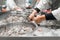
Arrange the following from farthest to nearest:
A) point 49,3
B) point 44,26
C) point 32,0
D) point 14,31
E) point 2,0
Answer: point 2,0 < point 32,0 < point 49,3 < point 44,26 < point 14,31

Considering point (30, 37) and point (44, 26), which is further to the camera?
point (44, 26)

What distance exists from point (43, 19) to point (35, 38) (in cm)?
47

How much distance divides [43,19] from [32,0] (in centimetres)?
208

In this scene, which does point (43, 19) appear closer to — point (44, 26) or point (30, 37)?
point (44, 26)

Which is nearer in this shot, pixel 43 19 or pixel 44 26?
pixel 44 26

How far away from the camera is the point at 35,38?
32.6 inches

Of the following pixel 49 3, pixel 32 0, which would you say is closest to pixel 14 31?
pixel 49 3

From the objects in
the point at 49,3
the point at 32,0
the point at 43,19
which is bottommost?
the point at 43,19

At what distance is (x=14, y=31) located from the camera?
99 cm

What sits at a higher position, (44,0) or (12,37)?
(44,0)

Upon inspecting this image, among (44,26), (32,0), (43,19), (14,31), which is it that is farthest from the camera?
(32,0)

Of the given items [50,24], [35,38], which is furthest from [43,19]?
[35,38]

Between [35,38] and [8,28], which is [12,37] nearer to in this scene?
[35,38]

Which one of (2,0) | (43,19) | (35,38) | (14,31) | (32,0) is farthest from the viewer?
(2,0)
